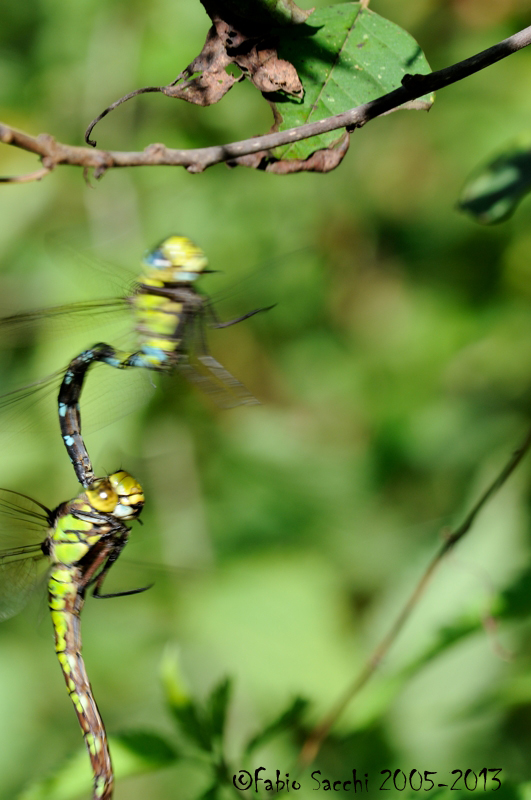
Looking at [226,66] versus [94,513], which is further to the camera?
[94,513]

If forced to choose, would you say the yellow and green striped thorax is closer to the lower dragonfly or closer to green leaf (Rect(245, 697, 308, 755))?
the lower dragonfly

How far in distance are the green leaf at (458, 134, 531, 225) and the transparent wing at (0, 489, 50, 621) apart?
2.95 feet

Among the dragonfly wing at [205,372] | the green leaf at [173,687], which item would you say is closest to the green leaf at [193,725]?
the green leaf at [173,687]

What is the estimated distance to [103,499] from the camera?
1.13m

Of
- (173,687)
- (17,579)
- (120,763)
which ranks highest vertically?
(17,579)

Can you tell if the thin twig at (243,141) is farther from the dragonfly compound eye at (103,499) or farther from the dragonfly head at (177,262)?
the dragonfly compound eye at (103,499)

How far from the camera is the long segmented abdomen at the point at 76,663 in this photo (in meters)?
1.16

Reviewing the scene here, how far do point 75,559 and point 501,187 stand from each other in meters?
0.94

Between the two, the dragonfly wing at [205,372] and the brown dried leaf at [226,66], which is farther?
the dragonfly wing at [205,372]

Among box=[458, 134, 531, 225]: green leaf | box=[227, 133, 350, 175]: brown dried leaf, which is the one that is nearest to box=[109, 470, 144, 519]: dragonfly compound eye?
box=[227, 133, 350, 175]: brown dried leaf

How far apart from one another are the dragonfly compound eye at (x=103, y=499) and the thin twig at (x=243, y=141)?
608mm

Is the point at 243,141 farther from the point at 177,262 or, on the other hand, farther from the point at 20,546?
the point at 20,546

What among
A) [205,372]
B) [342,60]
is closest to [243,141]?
[342,60]

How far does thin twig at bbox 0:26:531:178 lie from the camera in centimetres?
61
